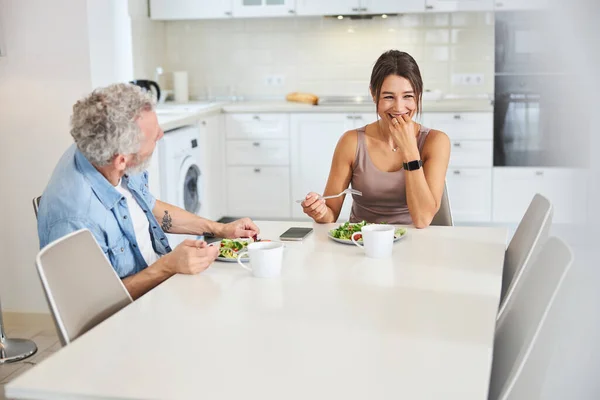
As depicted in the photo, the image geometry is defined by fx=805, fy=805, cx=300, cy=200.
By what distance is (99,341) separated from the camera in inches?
60.2

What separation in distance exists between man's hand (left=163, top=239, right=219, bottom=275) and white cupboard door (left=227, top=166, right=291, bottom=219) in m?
3.52

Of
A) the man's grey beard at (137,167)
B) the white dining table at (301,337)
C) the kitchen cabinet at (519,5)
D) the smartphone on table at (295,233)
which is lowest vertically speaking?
the white dining table at (301,337)

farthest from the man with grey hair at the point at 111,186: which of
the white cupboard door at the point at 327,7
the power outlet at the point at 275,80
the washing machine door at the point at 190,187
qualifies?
the power outlet at the point at 275,80

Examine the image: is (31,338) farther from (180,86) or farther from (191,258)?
(180,86)

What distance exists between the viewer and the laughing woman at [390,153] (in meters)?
2.72

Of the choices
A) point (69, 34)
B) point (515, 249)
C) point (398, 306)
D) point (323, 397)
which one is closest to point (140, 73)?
point (69, 34)

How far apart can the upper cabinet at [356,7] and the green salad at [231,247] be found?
3.50 metres

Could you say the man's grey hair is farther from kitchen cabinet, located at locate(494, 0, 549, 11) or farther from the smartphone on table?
kitchen cabinet, located at locate(494, 0, 549, 11)

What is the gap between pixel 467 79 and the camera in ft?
18.7

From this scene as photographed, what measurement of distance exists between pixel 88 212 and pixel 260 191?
356 centimetres

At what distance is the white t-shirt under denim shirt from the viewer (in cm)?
230

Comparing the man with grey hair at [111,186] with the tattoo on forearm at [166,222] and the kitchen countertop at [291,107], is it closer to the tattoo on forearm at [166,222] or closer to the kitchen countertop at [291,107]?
the tattoo on forearm at [166,222]

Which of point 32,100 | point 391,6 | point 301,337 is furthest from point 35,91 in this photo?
point 391,6

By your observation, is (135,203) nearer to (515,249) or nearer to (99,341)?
(99,341)
